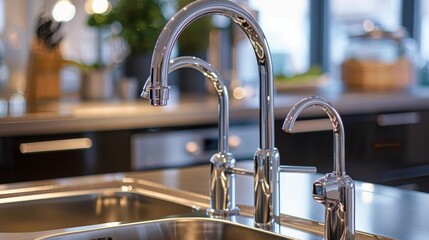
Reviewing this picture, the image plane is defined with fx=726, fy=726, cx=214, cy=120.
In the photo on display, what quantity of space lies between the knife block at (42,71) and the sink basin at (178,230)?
5.23 ft

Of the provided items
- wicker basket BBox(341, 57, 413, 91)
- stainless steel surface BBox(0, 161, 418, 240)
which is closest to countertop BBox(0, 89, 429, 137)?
wicker basket BBox(341, 57, 413, 91)

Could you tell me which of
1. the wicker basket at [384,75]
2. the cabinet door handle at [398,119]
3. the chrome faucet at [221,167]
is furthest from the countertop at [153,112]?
the chrome faucet at [221,167]

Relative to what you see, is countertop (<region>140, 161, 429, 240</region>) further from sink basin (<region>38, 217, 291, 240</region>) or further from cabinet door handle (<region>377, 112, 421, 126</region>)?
cabinet door handle (<region>377, 112, 421, 126</region>)

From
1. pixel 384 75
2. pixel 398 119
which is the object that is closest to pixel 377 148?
pixel 398 119

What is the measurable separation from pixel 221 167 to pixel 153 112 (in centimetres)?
127

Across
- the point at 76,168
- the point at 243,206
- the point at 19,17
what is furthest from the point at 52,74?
the point at 243,206

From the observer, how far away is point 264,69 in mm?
1023

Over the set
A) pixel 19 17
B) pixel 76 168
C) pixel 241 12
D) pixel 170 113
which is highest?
pixel 19 17

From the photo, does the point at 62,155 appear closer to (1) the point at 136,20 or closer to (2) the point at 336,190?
(1) the point at 136,20

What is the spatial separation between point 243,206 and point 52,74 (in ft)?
5.33

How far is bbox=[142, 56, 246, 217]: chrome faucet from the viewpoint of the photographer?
3.64ft

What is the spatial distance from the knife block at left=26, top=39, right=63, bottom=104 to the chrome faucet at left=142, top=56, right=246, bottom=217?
159 cm

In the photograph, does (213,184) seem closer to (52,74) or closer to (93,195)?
(93,195)

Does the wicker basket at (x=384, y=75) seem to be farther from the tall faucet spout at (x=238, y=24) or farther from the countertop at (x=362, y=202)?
the tall faucet spout at (x=238, y=24)
